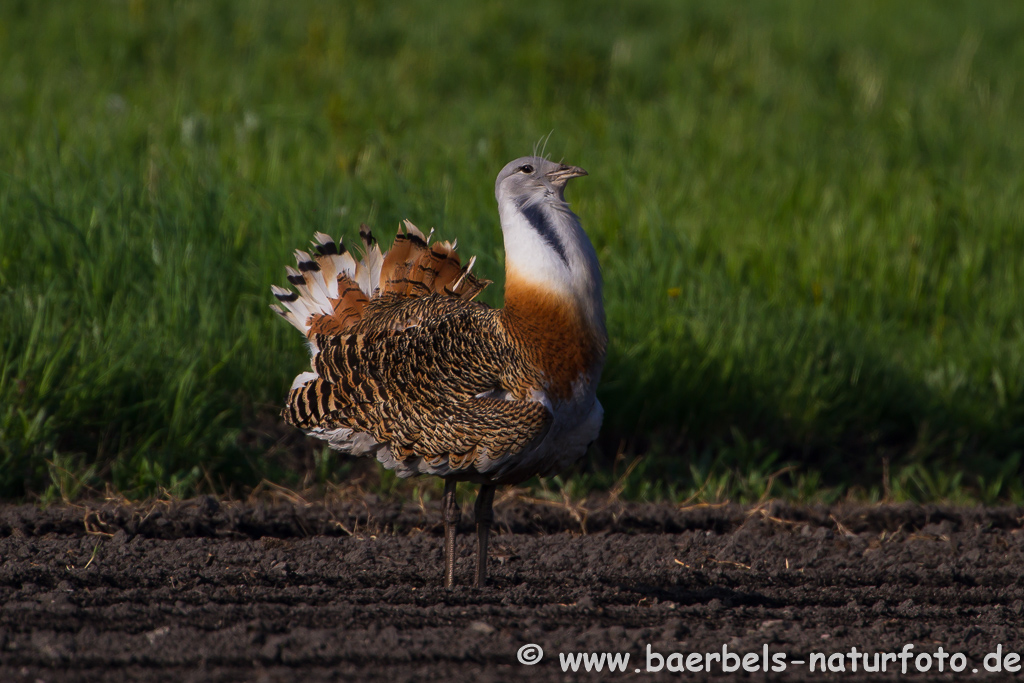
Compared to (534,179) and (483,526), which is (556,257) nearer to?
(534,179)

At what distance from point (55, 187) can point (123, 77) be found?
2550 mm

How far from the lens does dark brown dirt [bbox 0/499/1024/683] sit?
272 cm

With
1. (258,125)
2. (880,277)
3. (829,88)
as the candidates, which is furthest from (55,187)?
(829,88)

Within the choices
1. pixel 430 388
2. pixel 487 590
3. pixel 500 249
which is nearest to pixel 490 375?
pixel 430 388

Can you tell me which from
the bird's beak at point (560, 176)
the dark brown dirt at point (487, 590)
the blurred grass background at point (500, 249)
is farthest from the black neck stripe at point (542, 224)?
the blurred grass background at point (500, 249)

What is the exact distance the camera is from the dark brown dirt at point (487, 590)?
8.93 feet

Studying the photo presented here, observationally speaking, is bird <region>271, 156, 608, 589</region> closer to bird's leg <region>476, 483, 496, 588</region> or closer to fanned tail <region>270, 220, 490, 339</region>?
bird's leg <region>476, 483, 496, 588</region>

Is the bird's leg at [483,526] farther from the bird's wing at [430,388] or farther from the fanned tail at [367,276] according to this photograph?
the fanned tail at [367,276]

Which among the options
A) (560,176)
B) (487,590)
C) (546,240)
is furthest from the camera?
(560,176)

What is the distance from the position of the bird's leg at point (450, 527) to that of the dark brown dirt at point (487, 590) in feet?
0.21

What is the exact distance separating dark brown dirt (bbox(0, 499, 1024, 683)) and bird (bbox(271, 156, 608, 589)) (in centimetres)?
40

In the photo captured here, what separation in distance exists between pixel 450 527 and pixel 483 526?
0.12 meters

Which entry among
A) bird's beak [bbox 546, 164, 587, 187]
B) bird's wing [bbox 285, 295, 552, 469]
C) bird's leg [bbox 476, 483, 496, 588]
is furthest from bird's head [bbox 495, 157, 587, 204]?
bird's leg [bbox 476, 483, 496, 588]

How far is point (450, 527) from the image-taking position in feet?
11.6
